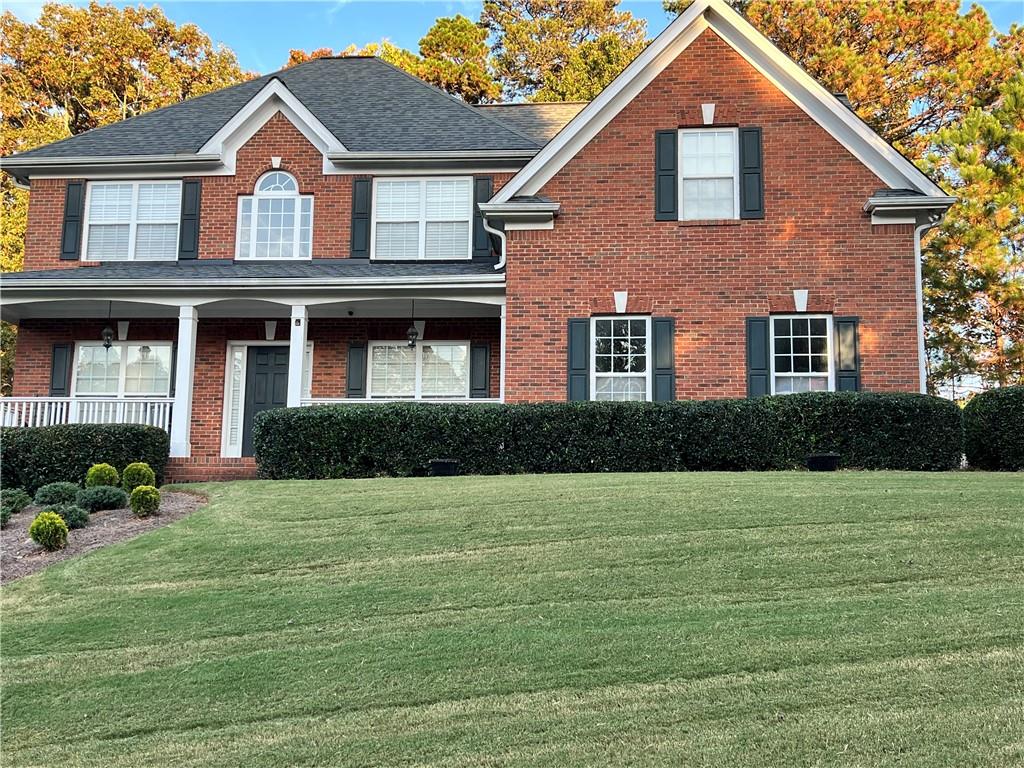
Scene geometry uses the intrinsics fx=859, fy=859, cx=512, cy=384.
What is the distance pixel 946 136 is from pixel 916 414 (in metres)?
12.9

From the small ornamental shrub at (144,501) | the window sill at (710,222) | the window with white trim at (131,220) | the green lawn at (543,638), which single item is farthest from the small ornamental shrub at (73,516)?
the window sill at (710,222)

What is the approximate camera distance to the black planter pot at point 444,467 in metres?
11.8

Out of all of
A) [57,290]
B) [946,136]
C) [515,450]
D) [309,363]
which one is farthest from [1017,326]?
[57,290]

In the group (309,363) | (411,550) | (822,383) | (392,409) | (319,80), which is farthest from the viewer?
(319,80)

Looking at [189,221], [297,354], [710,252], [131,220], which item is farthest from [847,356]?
[131,220]

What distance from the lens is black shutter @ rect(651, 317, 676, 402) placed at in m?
13.4

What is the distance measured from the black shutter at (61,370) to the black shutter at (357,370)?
5.35 metres

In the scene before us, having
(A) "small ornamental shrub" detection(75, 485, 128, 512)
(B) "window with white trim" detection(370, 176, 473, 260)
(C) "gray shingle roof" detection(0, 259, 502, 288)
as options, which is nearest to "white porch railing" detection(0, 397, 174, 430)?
(C) "gray shingle roof" detection(0, 259, 502, 288)

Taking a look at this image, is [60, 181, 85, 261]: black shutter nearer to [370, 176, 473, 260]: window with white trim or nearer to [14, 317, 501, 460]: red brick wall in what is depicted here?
[14, 317, 501, 460]: red brick wall

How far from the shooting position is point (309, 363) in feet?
52.3

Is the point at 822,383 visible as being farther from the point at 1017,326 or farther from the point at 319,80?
the point at 319,80

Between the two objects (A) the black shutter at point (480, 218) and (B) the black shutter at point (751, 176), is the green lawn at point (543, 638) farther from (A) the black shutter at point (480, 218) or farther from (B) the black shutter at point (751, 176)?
(A) the black shutter at point (480, 218)

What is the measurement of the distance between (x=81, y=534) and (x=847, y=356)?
10.7 m

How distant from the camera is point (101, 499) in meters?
10.1
